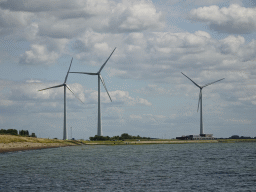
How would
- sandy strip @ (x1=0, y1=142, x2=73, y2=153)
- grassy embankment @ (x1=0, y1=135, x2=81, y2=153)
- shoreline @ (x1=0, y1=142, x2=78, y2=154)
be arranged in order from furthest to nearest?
grassy embankment @ (x1=0, y1=135, x2=81, y2=153)
sandy strip @ (x1=0, y1=142, x2=73, y2=153)
shoreline @ (x1=0, y1=142, x2=78, y2=154)

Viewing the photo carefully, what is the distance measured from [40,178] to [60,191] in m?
14.6

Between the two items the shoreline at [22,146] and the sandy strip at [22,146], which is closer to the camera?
the shoreline at [22,146]

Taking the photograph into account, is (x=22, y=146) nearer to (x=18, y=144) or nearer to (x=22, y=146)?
(x=22, y=146)

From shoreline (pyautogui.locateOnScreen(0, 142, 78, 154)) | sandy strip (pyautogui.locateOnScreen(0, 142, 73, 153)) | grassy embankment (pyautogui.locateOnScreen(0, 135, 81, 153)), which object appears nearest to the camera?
shoreline (pyautogui.locateOnScreen(0, 142, 78, 154))

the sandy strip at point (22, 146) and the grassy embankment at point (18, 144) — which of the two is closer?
the sandy strip at point (22, 146)

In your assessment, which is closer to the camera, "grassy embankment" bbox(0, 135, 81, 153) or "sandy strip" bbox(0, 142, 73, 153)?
"sandy strip" bbox(0, 142, 73, 153)

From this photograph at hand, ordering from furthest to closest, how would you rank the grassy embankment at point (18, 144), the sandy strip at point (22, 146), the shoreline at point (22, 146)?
the grassy embankment at point (18, 144), the sandy strip at point (22, 146), the shoreline at point (22, 146)

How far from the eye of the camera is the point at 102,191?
152ft

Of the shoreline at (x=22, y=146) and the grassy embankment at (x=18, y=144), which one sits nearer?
the shoreline at (x=22, y=146)

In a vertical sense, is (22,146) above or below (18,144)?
below

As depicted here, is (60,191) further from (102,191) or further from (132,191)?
(132,191)

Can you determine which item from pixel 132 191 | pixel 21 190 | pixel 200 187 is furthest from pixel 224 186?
pixel 21 190

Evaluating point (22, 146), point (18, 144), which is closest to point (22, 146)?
point (22, 146)

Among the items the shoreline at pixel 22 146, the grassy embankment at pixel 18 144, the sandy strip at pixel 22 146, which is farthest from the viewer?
the grassy embankment at pixel 18 144
